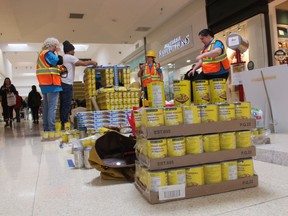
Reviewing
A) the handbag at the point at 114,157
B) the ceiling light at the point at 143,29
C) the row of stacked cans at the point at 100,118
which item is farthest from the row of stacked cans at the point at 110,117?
the ceiling light at the point at 143,29

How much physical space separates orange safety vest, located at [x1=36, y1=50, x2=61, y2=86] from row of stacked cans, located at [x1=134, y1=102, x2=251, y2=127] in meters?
3.16

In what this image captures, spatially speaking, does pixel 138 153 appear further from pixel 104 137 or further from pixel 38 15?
pixel 38 15

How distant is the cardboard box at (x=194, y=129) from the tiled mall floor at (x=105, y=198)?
33 cm

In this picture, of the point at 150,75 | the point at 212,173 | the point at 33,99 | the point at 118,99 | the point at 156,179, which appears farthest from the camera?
the point at 33,99

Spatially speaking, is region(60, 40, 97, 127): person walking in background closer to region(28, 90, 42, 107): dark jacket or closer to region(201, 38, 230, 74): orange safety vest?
region(201, 38, 230, 74): orange safety vest

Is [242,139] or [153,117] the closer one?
[153,117]

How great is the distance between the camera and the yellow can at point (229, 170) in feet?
4.99

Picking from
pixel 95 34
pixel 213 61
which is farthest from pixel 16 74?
pixel 213 61

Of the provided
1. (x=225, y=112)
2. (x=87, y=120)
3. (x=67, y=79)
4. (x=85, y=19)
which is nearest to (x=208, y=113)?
(x=225, y=112)

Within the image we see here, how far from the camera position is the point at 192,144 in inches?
58.1

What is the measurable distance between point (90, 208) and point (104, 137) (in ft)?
2.21

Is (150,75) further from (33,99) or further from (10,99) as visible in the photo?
(33,99)

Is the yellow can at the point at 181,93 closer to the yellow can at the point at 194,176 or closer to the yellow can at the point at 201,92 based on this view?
the yellow can at the point at 201,92

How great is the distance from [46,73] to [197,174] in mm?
3576
